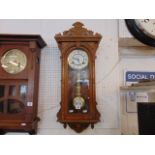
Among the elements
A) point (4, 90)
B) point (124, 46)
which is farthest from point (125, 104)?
point (4, 90)

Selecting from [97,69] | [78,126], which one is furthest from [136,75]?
[78,126]

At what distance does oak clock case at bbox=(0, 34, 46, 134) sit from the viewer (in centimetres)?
124

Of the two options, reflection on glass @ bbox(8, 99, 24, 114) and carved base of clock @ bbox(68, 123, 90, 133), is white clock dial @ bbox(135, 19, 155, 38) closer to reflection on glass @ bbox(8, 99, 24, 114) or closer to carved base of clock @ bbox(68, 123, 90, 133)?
carved base of clock @ bbox(68, 123, 90, 133)

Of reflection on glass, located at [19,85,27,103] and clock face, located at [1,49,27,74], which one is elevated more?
Result: clock face, located at [1,49,27,74]

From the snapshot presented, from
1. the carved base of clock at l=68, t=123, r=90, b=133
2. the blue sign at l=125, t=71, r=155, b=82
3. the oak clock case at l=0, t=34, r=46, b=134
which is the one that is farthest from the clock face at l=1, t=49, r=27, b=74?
the blue sign at l=125, t=71, r=155, b=82

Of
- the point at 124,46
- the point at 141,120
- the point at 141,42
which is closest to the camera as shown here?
the point at 141,120

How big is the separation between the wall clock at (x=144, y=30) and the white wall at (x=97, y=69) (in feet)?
0.23

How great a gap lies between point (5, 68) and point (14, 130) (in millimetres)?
405

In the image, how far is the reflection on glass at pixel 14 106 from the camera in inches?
49.7

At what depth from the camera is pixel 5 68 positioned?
1.29 meters

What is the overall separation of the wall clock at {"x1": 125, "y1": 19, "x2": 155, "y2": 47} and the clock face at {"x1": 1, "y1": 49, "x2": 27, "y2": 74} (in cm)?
77

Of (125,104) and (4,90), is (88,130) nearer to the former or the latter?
(125,104)

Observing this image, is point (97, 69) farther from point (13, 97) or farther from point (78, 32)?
point (13, 97)

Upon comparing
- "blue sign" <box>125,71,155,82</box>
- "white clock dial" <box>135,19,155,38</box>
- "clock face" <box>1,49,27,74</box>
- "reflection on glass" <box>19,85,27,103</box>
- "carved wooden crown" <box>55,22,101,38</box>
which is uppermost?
"white clock dial" <box>135,19,155,38</box>
